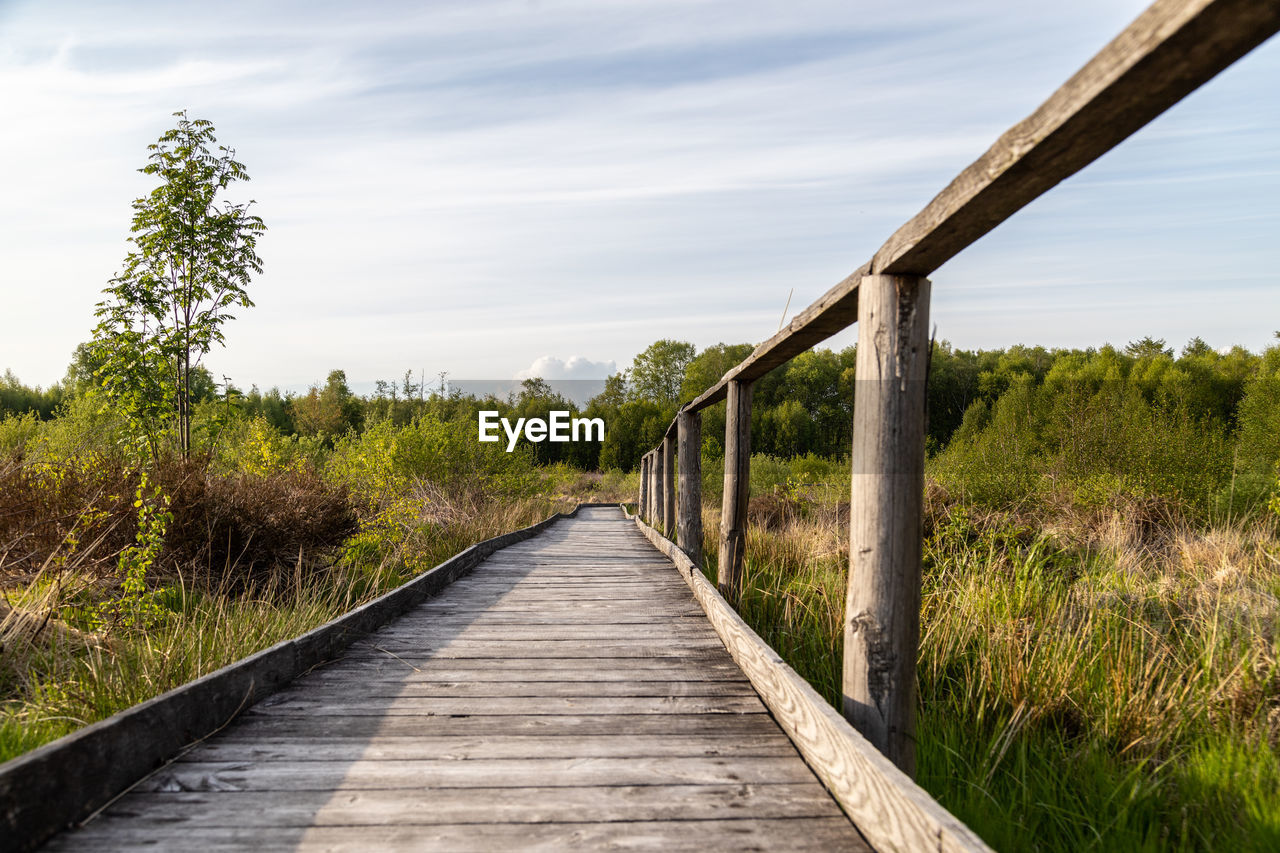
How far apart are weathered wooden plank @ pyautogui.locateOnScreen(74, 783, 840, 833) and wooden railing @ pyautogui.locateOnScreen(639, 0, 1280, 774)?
41 centimetres

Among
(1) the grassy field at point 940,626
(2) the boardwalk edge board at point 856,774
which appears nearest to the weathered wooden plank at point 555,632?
(1) the grassy field at point 940,626

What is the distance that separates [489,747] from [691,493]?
4.10m

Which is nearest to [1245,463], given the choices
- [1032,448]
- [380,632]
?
[1032,448]

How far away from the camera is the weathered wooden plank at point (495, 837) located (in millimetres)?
1712

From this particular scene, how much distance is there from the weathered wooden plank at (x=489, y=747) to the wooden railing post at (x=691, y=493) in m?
3.81

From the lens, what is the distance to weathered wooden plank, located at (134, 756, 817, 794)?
2.03 m

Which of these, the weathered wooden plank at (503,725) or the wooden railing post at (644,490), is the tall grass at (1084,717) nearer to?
the weathered wooden plank at (503,725)

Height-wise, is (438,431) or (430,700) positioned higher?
(438,431)

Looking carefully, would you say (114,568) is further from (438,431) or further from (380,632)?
(438,431)

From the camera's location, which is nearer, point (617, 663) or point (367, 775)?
point (367, 775)

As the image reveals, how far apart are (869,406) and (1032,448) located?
15328 mm

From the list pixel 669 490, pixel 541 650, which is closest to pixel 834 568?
pixel 541 650

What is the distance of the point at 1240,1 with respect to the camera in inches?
39.4

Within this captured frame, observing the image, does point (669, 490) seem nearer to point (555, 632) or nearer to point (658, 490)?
point (658, 490)
